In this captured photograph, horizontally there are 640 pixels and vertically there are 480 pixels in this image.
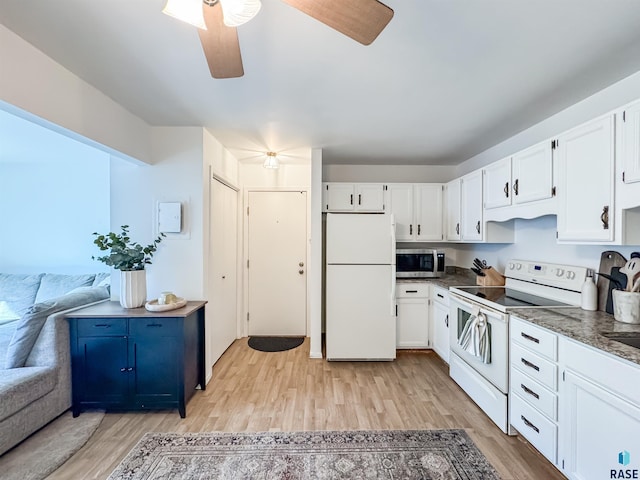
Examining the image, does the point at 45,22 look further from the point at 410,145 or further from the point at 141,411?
the point at 410,145

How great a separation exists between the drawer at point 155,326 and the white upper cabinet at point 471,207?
2.94m

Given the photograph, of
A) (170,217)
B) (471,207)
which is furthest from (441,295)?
(170,217)

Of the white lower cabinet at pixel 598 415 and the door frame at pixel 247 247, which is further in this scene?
the door frame at pixel 247 247

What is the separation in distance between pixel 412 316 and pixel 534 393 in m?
1.63

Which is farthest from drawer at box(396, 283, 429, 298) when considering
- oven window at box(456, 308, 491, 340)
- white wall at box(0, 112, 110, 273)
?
white wall at box(0, 112, 110, 273)

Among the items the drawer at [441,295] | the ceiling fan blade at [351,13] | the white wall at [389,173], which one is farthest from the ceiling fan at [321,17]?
the white wall at [389,173]

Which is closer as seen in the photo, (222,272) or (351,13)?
(351,13)

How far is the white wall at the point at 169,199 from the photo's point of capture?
264 cm

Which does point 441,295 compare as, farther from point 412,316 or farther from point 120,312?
point 120,312

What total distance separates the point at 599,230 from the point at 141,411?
343 cm

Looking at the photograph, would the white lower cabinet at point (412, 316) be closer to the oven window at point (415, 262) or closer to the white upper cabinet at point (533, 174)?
the oven window at point (415, 262)

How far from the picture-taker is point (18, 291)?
123 inches

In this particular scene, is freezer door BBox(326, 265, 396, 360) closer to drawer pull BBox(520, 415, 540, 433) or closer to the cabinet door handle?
drawer pull BBox(520, 415, 540, 433)

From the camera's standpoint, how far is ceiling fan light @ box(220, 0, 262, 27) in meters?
0.96
